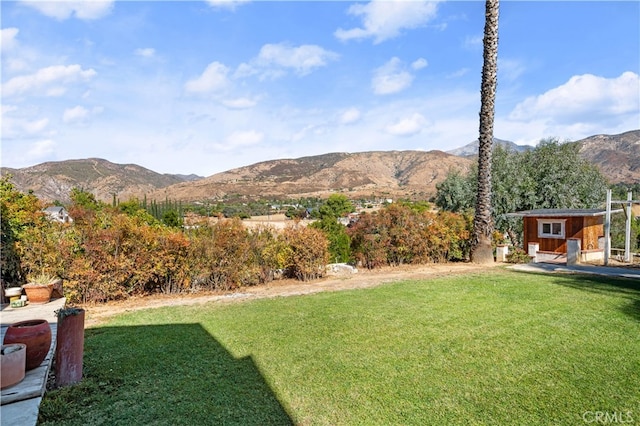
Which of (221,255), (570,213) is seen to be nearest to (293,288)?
(221,255)

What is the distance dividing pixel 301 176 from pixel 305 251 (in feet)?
314

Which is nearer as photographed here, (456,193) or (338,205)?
(456,193)

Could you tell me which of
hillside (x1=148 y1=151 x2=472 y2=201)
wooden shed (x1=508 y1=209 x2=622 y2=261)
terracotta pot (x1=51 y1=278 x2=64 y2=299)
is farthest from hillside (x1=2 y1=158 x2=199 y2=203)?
wooden shed (x1=508 y1=209 x2=622 y2=261)

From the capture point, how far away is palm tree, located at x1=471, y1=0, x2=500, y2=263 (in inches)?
497

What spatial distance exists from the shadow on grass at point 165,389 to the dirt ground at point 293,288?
7.57 ft

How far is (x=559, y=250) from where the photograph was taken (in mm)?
16531

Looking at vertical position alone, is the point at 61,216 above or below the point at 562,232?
above

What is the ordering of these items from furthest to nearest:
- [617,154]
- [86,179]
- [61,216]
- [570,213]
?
[617,154] → [86,179] → [570,213] → [61,216]

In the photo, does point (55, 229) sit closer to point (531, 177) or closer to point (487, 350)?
point (487, 350)

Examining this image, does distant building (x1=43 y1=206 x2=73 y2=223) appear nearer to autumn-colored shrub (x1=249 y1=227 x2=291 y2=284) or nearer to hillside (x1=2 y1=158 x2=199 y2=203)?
autumn-colored shrub (x1=249 y1=227 x2=291 y2=284)

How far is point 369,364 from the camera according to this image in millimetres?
4246

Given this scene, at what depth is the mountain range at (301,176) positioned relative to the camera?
74.8 metres

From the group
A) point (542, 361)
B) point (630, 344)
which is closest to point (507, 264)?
point (630, 344)

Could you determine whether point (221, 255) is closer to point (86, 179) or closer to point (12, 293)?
point (12, 293)
